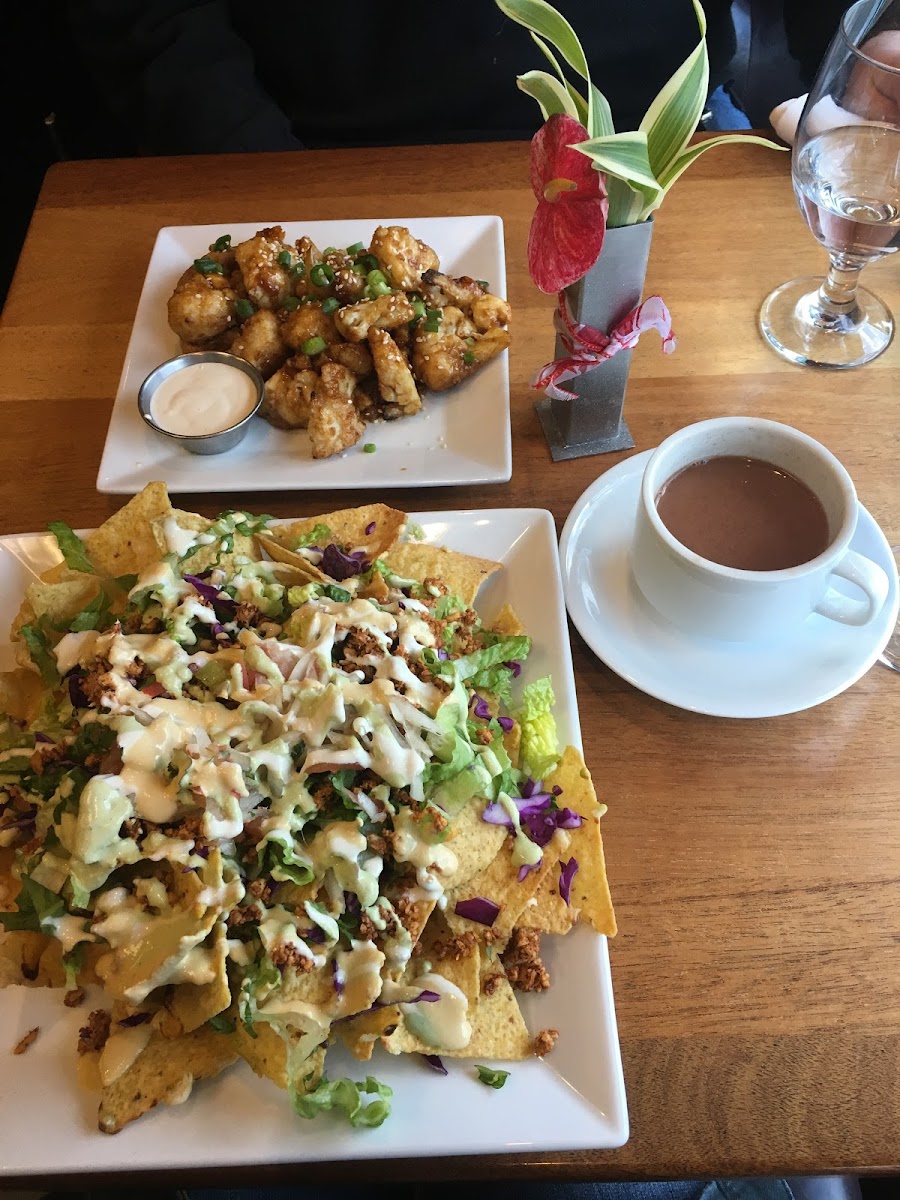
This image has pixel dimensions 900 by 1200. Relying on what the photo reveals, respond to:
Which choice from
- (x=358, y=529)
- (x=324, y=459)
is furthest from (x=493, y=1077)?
(x=324, y=459)

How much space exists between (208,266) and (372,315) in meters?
0.35

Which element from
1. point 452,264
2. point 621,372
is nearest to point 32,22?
point 452,264

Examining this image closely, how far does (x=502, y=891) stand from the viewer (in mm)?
971

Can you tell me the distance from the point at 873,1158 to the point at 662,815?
15.2 inches

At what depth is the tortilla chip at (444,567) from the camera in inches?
46.3

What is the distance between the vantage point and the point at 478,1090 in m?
0.86

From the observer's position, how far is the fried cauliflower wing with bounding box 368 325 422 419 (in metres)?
1.42

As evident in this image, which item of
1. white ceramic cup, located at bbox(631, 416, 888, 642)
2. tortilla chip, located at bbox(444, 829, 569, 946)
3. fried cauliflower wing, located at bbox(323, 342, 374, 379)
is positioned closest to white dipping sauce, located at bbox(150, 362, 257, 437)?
fried cauliflower wing, located at bbox(323, 342, 374, 379)


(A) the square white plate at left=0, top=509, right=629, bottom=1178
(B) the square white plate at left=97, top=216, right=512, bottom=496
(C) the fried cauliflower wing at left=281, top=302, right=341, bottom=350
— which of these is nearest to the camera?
(A) the square white plate at left=0, top=509, right=629, bottom=1178

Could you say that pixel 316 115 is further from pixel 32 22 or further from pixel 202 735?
pixel 202 735

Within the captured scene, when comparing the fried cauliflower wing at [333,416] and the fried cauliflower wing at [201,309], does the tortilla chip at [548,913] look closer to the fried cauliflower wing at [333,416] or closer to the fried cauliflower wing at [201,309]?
the fried cauliflower wing at [333,416]

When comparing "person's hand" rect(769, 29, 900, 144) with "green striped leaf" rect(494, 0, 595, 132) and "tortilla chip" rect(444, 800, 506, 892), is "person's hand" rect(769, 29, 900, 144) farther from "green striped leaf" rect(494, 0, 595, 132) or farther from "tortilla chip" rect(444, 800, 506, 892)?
"tortilla chip" rect(444, 800, 506, 892)

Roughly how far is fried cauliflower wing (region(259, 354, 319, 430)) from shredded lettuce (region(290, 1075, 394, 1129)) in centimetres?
95

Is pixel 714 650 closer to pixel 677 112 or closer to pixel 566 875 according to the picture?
pixel 566 875
